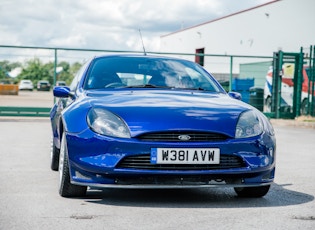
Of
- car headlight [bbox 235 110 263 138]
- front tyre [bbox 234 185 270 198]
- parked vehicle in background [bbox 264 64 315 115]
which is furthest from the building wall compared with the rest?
car headlight [bbox 235 110 263 138]

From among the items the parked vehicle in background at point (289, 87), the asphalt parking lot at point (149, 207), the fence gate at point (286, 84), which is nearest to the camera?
the asphalt parking lot at point (149, 207)

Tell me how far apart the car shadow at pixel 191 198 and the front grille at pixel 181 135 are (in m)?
0.56

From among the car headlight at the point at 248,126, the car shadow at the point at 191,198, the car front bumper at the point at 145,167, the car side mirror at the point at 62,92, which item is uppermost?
the car side mirror at the point at 62,92

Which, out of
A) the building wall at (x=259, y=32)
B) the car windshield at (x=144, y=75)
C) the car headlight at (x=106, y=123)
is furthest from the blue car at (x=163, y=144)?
the building wall at (x=259, y=32)

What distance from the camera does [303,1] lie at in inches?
1293

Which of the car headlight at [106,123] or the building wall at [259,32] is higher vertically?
the building wall at [259,32]

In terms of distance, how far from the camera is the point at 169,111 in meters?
5.62

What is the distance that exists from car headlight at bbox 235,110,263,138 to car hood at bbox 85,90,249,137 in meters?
0.05

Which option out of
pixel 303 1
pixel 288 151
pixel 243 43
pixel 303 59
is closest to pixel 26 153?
pixel 288 151

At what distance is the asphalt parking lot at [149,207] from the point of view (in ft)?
15.8

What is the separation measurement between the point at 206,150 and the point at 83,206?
1085 mm

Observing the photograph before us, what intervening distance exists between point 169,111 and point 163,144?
37cm

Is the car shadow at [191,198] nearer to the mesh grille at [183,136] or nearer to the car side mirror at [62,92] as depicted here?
the mesh grille at [183,136]

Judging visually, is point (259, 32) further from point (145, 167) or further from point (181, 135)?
point (145, 167)
